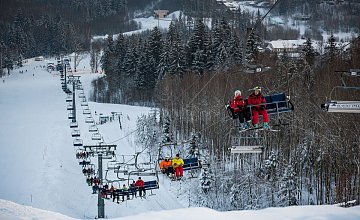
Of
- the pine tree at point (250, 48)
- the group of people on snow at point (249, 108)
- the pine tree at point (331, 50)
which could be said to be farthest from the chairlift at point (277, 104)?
the pine tree at point (331, 50)

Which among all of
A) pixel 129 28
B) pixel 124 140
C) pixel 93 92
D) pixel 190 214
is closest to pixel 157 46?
pixel 93 92

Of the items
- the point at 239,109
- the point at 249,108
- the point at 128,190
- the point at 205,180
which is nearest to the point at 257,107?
the point at 249,108

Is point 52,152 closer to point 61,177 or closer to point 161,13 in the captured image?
point 61,177

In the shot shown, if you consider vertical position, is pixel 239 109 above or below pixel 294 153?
above

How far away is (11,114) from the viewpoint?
59.6 meters

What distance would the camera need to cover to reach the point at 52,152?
3941cm

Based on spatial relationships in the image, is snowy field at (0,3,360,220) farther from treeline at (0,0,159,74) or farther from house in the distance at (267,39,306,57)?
treeline at (0,0,159,74)

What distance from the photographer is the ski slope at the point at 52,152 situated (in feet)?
94.9

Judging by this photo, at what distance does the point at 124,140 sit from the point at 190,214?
33479 millimetres

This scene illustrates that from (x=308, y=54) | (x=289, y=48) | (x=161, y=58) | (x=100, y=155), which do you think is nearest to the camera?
(x=100, y=155)

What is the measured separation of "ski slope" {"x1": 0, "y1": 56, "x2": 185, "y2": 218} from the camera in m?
28.9

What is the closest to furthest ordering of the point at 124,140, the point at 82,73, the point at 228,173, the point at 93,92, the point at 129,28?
1. the point at 228,173
2. the point at 124,140
3. the point at 93,92
4. the point at 82,73
5. the point at 129,28

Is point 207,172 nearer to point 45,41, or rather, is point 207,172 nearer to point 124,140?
point 124,140

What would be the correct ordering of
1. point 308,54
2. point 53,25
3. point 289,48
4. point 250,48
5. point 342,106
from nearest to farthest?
1. point 342,106
2. point 250,48
3. point 308,54
4. point 289,48
5. point 53,25
